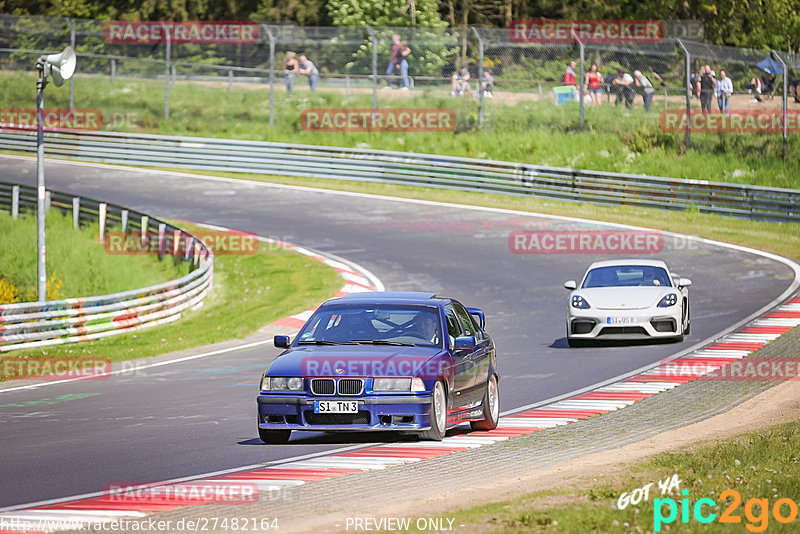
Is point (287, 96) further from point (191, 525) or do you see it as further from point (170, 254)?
point (191, 525)

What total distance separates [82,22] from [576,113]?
34.5 m

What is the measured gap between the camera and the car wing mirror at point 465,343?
1156cm

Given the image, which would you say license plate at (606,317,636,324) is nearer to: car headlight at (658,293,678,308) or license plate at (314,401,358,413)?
car headlight at (658,293,678,308)

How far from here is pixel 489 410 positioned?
39.8 ft

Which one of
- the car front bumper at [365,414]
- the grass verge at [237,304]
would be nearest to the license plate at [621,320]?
the grass verge at [237,304]

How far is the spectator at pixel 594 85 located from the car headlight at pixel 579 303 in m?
20.5

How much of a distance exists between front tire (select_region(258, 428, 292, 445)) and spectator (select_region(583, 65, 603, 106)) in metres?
28.7

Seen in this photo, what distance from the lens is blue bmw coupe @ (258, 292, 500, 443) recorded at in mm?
10664

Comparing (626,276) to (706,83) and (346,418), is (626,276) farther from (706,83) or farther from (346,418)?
(706,83)

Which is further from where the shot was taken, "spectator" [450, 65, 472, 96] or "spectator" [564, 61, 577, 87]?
"spectator" [450, 65, 472, 96]

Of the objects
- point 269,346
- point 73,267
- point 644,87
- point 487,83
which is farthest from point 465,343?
point 487,83

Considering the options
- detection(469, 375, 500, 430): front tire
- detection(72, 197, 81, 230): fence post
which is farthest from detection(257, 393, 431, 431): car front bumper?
detection(72, 197, 81, 230): fence post

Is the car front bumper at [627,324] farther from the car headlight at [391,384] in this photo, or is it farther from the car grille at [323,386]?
the car grille at [323,386]

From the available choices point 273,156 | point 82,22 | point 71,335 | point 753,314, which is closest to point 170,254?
point 71,335
